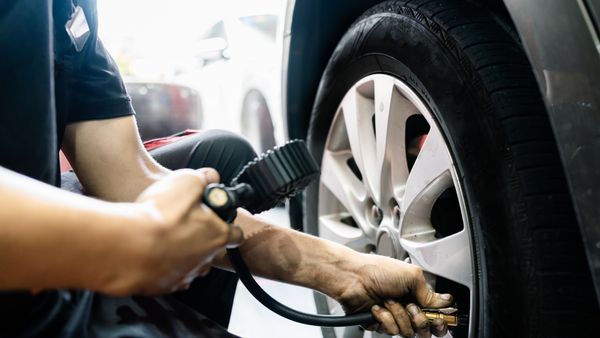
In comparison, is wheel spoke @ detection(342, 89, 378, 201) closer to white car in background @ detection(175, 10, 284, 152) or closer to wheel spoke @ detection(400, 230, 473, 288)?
wheel spoke @ detection(400, 230, 473, 288)

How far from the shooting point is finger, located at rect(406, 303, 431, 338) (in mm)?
786

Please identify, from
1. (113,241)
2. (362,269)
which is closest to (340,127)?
(362,269)

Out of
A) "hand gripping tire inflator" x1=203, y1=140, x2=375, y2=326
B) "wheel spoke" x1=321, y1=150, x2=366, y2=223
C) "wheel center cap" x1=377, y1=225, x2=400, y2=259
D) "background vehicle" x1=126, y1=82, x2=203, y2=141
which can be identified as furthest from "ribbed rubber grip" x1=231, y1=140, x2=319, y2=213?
"background vehicle" x1=126, y1=82, x2=203, y2=141

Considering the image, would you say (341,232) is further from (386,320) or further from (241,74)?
(241,74)

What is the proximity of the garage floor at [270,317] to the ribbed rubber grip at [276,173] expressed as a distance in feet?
3.06

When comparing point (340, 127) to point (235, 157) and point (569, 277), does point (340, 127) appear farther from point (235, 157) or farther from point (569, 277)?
point (569, 277)

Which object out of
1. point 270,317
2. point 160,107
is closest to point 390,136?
point 270,317

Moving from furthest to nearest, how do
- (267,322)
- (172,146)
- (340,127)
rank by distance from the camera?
(267,322)
(340,127)
(172,146)

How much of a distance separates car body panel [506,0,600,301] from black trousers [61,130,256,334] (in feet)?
1.90

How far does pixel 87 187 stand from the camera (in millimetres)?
854

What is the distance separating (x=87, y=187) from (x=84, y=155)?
5 cm

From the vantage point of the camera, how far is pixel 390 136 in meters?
1.00

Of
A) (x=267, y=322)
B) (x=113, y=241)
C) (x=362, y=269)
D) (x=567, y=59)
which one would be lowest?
(x=267, y=322)

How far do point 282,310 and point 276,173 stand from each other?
237mm
